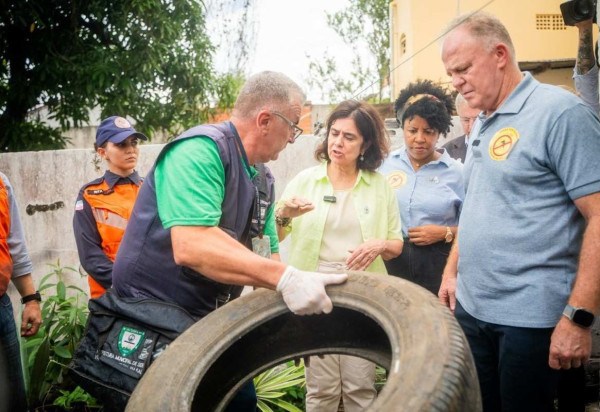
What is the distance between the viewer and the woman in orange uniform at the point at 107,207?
3.60 m

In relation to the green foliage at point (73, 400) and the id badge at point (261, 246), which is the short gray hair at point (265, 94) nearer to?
the id badge at point (261, 246)

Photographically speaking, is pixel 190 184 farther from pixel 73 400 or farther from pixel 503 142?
pixel 73 400

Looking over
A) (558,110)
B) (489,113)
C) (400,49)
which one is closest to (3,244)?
(489,113)

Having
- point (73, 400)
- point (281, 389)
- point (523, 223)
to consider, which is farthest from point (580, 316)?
point (73, 400)

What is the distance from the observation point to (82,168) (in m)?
5.26

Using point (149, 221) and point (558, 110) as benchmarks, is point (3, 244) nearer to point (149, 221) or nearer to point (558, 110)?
point (149, 221)

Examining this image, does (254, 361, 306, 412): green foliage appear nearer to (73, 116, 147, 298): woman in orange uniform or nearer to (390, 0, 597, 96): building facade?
(73, 116, 147, 298): woman in orange uniform

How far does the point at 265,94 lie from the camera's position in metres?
2.38

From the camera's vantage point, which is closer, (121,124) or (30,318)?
(30,318)

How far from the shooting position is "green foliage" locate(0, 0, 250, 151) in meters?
7.13

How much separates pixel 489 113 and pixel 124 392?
1.80 meters

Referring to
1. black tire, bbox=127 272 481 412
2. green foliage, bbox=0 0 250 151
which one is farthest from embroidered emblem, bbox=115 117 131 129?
green foliage, bbox=0 0 250 151

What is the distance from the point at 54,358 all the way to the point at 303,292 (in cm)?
282

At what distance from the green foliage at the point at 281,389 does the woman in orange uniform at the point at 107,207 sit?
1.28 metres
